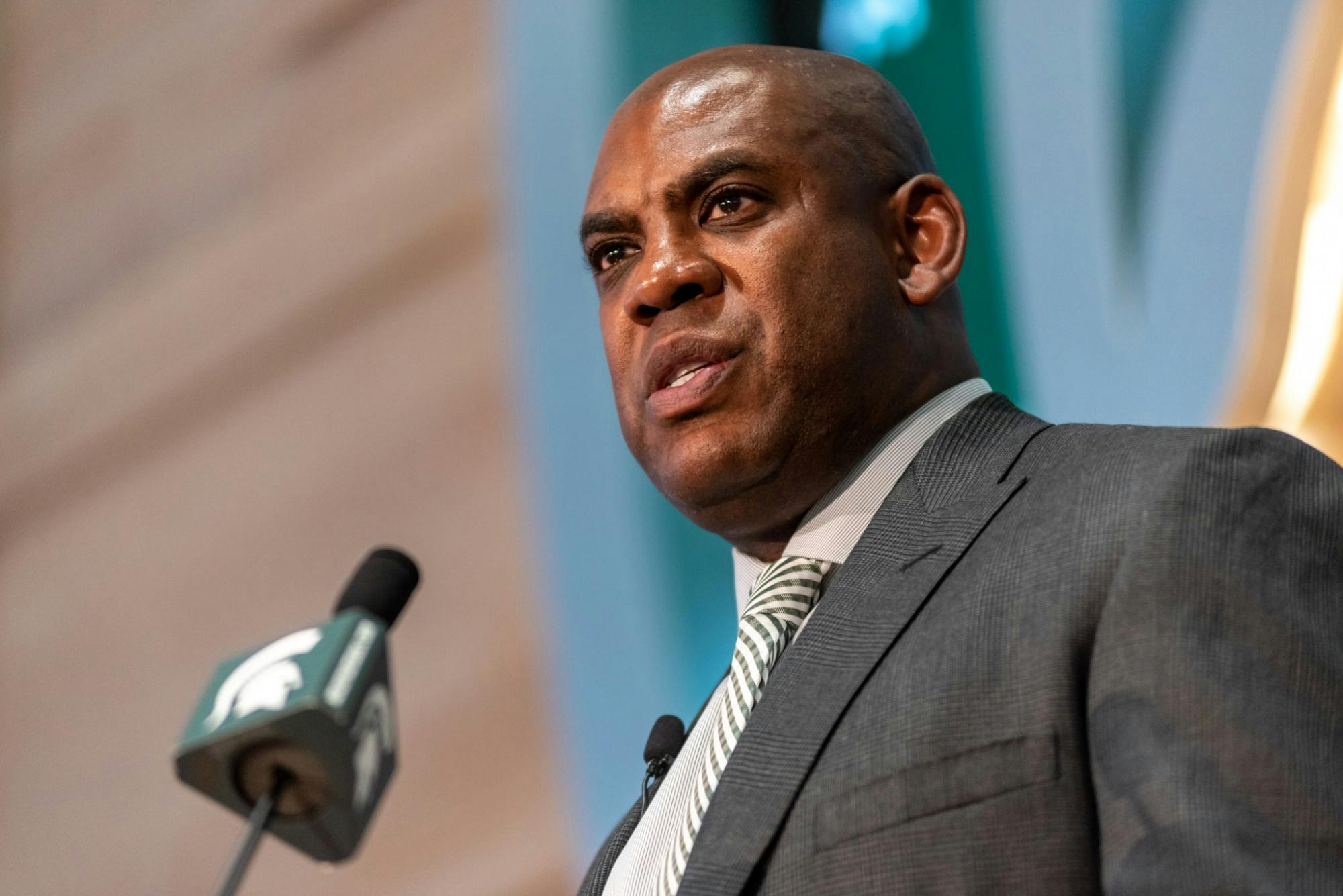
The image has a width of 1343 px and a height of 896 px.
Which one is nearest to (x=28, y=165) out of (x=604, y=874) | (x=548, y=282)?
(x=548, y=282)

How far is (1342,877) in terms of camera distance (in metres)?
1.15

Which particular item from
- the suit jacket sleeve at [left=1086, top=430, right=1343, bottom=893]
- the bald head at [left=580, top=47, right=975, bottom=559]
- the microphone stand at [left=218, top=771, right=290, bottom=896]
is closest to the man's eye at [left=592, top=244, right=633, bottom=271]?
the bald head at [left=580, top=47, right=975, bottom=559]

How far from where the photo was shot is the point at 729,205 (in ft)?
6.16

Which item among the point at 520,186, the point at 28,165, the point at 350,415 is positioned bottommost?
Result: the point at 350,415

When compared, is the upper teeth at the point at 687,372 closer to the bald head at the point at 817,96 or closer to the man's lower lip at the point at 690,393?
the man's lower lip at the point at 690,393

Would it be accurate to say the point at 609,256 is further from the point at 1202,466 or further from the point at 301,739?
the point at 301,739

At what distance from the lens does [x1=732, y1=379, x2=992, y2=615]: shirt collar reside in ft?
5.74

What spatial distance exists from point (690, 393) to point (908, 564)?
1.23ft

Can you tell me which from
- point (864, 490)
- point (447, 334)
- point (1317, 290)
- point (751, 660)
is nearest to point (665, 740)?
point (751, 660)

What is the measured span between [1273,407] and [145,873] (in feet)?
9.08

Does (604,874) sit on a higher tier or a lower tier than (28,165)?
lower

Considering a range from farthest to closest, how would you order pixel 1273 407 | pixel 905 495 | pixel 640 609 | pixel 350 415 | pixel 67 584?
1. pixel 67 584
2. pixel 350 415
3. pixel 640 609
4. pixel 1273 407
5. pixel 905 495

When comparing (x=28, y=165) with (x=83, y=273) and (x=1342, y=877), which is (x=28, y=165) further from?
(x=1342, y=877)

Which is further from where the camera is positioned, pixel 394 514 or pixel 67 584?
pixel 67 584
